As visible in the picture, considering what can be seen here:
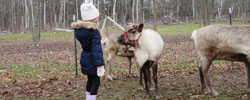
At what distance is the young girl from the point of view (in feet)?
15.6

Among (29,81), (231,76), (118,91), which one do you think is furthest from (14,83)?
(231,76)

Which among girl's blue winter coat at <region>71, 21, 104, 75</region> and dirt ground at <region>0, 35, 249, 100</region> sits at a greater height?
girl's blue winter coat at <region>71, 21, 104, 75</region>

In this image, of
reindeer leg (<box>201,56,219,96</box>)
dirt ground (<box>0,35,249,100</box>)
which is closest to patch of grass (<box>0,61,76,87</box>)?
dirt ground (<box>0,35,249,100</box>)

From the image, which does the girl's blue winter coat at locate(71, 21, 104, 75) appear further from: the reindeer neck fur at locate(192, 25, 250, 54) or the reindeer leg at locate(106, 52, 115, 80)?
the reindeer leg at locate(106, 52, 115, 80)

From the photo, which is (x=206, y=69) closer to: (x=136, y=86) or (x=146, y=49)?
(x=146, y=49)

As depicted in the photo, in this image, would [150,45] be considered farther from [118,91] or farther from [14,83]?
[14,83]

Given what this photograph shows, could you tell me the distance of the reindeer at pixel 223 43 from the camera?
5738mm

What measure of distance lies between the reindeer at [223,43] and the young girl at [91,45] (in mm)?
2426

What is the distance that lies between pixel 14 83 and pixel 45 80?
91 cm

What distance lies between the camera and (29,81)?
27.8 feet

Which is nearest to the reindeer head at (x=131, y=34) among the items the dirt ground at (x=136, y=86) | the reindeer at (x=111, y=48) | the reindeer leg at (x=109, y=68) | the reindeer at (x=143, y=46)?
the reindeer at (x=143, y=46)

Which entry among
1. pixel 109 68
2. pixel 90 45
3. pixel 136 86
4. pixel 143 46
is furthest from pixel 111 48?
pixel 90 45

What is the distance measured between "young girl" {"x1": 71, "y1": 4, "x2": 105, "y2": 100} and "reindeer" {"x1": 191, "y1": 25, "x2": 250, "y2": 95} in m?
2.43

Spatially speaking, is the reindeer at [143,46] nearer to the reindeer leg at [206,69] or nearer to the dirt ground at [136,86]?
the dirt ground at [136,86]
